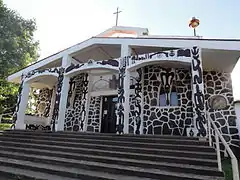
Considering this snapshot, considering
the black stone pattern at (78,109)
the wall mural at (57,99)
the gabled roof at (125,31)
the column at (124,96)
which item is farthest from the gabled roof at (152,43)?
the gabled roof at (125,31)

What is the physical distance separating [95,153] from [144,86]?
14.5 feet

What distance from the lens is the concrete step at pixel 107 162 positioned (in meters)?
3.06

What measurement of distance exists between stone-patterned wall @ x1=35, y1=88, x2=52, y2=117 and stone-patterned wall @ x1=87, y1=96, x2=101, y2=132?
11.2 ft

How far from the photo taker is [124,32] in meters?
11.6

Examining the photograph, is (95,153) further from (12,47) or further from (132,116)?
(12,47)

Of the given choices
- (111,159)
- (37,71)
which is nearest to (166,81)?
(111,159)

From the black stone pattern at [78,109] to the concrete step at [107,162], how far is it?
426 cm

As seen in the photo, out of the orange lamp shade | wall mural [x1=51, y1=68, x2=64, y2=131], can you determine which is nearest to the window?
wall mural [x1=51, y1=68, x2=64, y2=131]

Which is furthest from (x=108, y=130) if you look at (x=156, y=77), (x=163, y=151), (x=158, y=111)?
(x=163, y=151)

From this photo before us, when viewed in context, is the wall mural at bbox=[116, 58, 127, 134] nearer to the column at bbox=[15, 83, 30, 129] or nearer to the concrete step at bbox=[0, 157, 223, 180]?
the concrete step at bbox=[0, 157, 223, 180]

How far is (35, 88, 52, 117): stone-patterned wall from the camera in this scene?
11.3 m

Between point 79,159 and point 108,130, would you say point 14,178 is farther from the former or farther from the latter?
point 108,130

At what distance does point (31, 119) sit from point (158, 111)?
6.65 meters

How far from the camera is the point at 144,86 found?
318 inches
